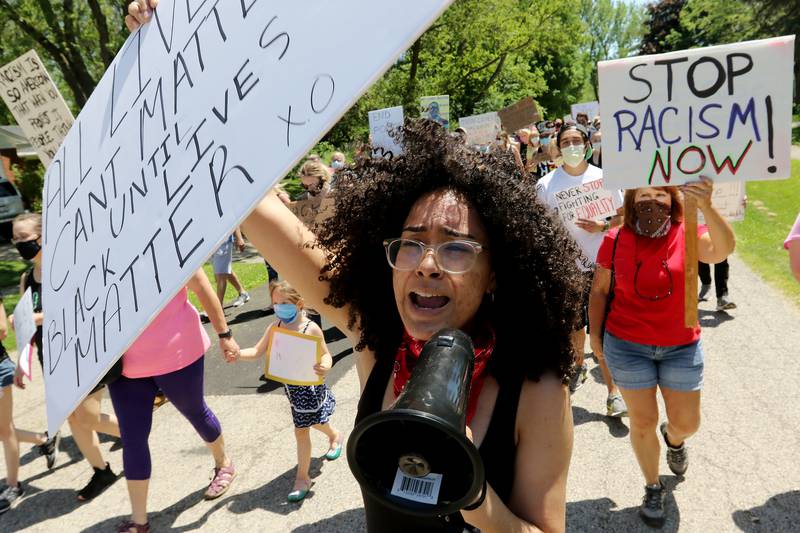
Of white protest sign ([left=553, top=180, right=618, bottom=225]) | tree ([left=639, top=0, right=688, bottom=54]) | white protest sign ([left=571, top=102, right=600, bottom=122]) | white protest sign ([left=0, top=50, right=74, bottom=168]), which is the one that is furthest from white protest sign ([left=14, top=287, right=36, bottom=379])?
tree ([left=639, top=0, right=688, bottom=54])

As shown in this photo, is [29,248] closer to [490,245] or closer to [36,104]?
[36,104]

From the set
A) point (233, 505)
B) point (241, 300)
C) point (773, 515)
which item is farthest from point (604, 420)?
point (241, 300)

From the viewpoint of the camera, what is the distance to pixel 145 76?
1067mm

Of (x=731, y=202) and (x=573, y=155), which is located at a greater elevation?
(x=573, y=155)

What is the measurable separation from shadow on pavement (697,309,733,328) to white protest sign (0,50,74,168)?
602 cm

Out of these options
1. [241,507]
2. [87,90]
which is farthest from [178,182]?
[87,90]

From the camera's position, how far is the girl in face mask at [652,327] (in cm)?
282

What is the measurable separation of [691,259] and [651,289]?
0.70m

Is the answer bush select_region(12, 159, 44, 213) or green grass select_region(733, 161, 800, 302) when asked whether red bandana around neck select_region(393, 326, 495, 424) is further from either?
bush select_region(12, 159, 44, 213)

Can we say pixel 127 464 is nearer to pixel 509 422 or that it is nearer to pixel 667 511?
pixel 509 422

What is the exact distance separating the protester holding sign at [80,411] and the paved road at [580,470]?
0.11 meters

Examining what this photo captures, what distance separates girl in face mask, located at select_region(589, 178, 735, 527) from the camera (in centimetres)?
282

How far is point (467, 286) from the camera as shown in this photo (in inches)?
54.6

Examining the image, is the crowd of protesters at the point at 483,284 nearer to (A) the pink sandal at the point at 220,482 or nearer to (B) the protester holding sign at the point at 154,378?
(B) the protester holding sign at the point at 154,378
